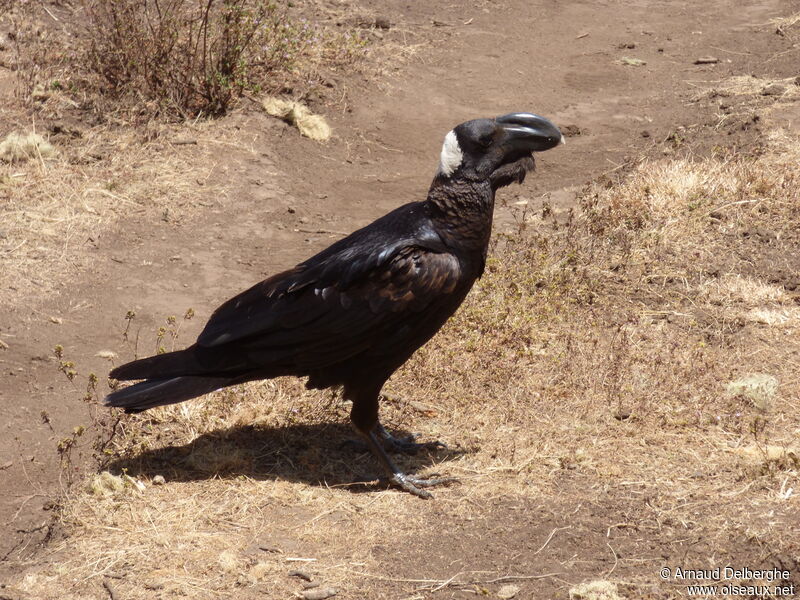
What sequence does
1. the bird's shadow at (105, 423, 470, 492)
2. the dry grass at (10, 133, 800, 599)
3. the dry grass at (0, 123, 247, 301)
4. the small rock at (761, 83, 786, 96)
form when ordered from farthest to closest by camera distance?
the small rock at (761, 83, 786, 96), the dry grass at (0, 123, 247, 301), the bird's shadow at (105, 423, 470, 492), the dry grass at (10, 133, 800, 599)

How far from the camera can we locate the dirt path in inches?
195

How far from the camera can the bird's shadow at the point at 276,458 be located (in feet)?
14.1

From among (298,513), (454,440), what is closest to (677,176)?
(454,440)

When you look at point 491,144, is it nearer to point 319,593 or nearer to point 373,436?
point 373,436

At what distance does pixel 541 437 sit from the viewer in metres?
4.44

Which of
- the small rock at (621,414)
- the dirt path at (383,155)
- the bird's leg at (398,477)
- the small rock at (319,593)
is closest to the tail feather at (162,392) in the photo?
the dirt path at (383,155)

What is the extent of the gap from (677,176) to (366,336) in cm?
355

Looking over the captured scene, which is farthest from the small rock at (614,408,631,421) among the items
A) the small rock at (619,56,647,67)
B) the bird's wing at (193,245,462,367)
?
the small rock at (619,56,647,67)

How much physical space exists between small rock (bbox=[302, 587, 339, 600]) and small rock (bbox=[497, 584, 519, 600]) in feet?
1.97

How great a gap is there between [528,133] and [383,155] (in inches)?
155

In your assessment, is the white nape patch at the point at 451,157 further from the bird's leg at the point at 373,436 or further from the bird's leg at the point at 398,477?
the bird's leg at the point at 398,477

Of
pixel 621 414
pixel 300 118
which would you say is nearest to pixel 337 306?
pixel 621 414

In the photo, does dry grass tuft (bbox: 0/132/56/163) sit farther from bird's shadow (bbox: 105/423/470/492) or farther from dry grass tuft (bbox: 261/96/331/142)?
bird's shadow (bbox: 105/423/470/492)

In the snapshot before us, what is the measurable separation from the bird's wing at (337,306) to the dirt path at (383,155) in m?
0.92
